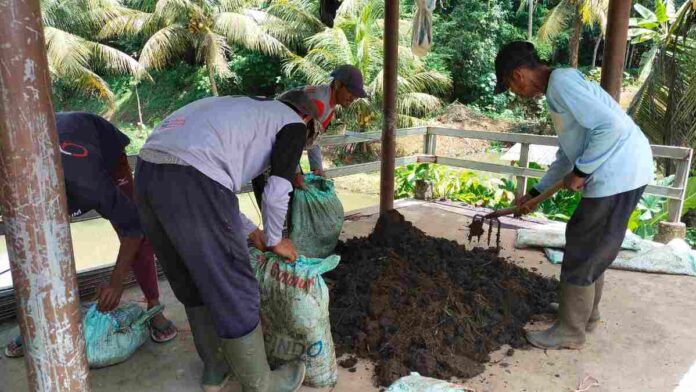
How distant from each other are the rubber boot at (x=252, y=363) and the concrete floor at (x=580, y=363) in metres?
0.24

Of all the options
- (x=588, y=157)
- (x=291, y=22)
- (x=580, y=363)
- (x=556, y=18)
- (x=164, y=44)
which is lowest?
(x=580, y=363)

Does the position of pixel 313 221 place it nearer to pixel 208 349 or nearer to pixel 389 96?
pixel 208 349

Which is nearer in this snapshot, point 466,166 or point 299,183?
point 299,183

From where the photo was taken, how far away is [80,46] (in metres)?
15.5

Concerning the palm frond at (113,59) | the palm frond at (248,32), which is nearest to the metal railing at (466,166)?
the palm frond at (248,32)

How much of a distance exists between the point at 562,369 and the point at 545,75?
1.43 meters

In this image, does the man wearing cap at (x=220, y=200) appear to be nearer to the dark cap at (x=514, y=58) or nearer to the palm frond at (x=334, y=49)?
the dark cap at (x=514, y=58)

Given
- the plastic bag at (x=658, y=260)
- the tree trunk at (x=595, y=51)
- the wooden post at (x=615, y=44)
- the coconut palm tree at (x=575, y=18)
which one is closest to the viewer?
the wooden post at (x=615, y=44)

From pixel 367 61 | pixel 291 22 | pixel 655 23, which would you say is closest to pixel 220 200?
pixel 367 61

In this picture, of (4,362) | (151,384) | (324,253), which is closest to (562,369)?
(324,253)

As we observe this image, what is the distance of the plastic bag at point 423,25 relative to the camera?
406 cm

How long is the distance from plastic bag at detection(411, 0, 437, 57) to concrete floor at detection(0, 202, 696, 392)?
2365 mm

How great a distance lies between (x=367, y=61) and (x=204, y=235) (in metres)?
11.5

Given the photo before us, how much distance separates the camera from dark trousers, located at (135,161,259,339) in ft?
6.08
